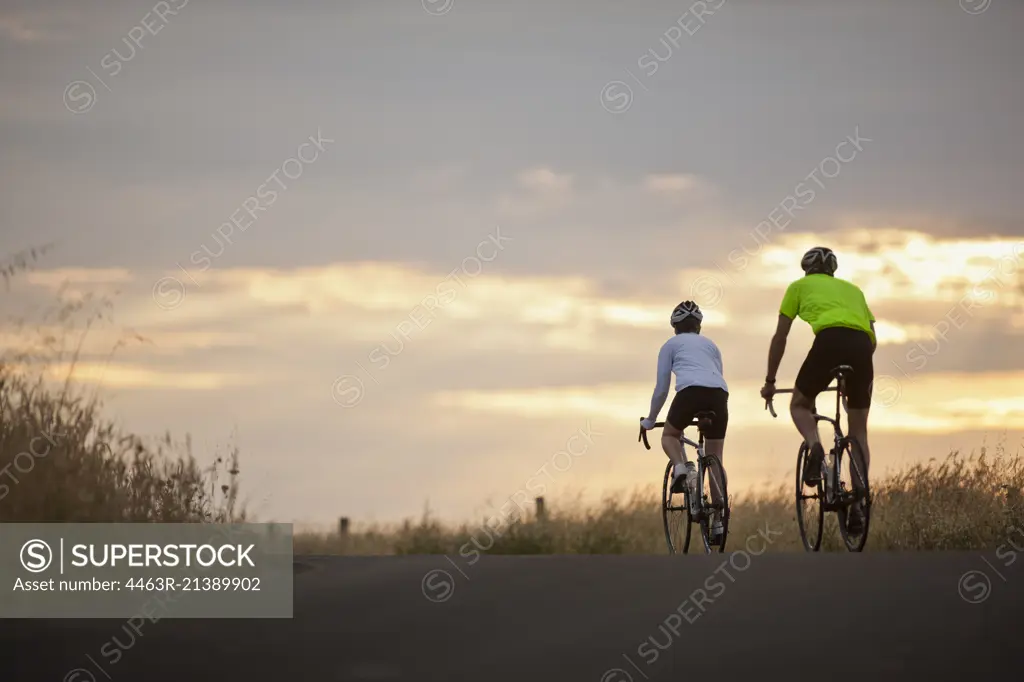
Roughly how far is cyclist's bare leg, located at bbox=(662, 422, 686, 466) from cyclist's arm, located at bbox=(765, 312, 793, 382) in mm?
1159

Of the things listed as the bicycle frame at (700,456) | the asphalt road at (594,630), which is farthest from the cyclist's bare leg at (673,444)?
the asphalt road at (594,630)

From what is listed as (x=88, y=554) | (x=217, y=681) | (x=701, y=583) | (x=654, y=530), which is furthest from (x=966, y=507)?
(x=217, y=681)

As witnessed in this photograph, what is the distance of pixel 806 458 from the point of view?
460 inches

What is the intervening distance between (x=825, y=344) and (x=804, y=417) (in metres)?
0.71

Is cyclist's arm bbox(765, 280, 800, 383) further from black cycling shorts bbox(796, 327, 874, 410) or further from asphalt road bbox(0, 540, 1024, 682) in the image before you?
asphalt road bbox(0, 540, 1024, 682)

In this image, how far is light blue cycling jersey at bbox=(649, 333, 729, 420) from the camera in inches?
480

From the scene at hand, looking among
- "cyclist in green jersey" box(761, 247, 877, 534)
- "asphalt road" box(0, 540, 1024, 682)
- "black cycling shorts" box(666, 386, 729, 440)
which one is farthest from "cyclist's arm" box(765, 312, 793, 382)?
"asphalt road" box(0, 540, 1024, 682)

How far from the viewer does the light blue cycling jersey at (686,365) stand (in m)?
12.2

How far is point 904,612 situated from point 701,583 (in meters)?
1.33

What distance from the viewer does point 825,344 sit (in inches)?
443

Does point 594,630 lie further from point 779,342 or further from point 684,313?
point 684,313

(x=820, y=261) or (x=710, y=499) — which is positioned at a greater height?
(x=820, y=261)

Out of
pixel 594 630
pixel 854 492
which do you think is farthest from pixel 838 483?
pixel 594 630

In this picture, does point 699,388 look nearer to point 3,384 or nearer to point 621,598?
point 621,598
